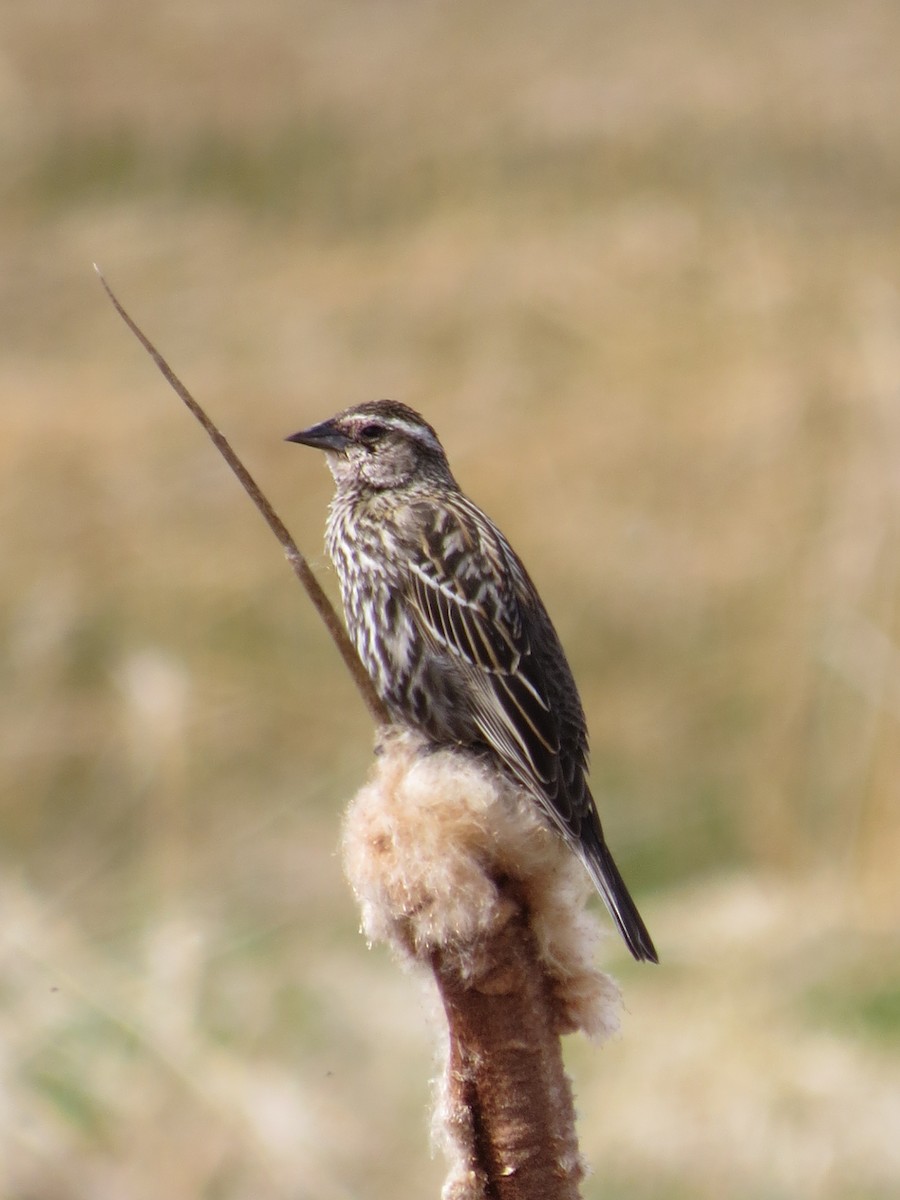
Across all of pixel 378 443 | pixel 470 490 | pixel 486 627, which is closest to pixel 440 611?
pixel 486 627

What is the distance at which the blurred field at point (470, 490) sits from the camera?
870cm

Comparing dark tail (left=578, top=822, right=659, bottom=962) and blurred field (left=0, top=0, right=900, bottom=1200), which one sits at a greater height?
dark tail (left=578, top=822, right=659, bottom=962)

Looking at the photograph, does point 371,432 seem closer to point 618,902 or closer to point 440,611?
point 440,611

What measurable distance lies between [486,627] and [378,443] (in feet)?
1.79

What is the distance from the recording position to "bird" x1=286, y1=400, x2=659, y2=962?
3551 mm

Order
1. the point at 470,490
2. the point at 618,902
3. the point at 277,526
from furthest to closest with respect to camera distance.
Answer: the point at 470,490 < the point at 618,902 < the point at 277,526

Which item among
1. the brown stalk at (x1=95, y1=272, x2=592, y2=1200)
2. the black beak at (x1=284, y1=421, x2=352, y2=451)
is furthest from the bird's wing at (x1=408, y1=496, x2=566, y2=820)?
the brown stalk at (x1=95, y1=272, x2=592, y2=1200)

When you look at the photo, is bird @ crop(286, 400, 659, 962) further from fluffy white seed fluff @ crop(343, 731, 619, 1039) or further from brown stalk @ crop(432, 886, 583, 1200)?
brown stalk @ crop(432, 886, 583, 1200)

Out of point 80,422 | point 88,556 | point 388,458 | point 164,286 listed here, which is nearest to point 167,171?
point 164,286

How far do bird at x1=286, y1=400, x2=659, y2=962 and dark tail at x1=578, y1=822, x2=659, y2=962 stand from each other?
10 centimetres

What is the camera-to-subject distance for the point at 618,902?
3102mm

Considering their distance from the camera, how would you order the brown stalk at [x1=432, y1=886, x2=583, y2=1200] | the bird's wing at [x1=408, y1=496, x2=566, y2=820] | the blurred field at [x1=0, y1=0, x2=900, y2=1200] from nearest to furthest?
the brown stalk at [x1=432, y1=886, x2=583, y2=1200] → the bird's wing at [x1=408, y1=496, x2=566, y2=820] → the blurred field at [x1=0, y1=0, x2=900, y2=1200]

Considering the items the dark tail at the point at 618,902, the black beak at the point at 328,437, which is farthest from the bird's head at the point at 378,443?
the dark tail at the point at 618,902

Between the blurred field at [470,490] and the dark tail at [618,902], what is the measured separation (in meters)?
3.68
